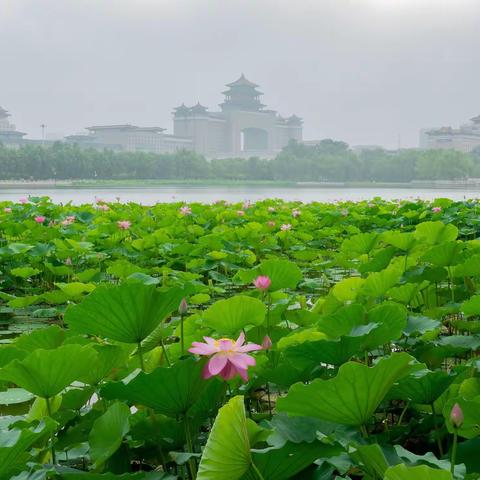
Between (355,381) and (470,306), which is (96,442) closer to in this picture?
(355,381)

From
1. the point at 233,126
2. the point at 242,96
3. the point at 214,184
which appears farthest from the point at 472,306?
the point at 242,96

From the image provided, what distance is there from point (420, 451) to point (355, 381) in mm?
355

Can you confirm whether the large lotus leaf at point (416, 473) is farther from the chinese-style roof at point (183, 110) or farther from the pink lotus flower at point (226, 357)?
the chinese-style roof at point (183, 110)

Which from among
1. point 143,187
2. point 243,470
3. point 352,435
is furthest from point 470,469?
point 143,187

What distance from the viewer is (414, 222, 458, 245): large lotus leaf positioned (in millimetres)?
1580

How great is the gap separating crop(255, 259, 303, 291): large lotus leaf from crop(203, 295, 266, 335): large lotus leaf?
0.75 feet

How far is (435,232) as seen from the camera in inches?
63.0

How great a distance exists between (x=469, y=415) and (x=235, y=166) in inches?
1292

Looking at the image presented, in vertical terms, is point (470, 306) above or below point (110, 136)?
below

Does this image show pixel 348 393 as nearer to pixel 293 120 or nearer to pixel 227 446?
pixel 227 446

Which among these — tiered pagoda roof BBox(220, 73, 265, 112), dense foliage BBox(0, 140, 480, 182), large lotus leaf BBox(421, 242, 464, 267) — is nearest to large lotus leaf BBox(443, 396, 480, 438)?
large lotus leaf BBox(421, 242, 464, 267)

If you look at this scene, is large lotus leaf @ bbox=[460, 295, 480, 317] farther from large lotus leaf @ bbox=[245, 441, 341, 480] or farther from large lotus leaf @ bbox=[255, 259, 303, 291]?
large lotus leaf @ bbox=[245, 441, 341, 480]

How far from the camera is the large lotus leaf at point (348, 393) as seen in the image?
21.9 inches

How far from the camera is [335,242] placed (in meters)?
3.45
